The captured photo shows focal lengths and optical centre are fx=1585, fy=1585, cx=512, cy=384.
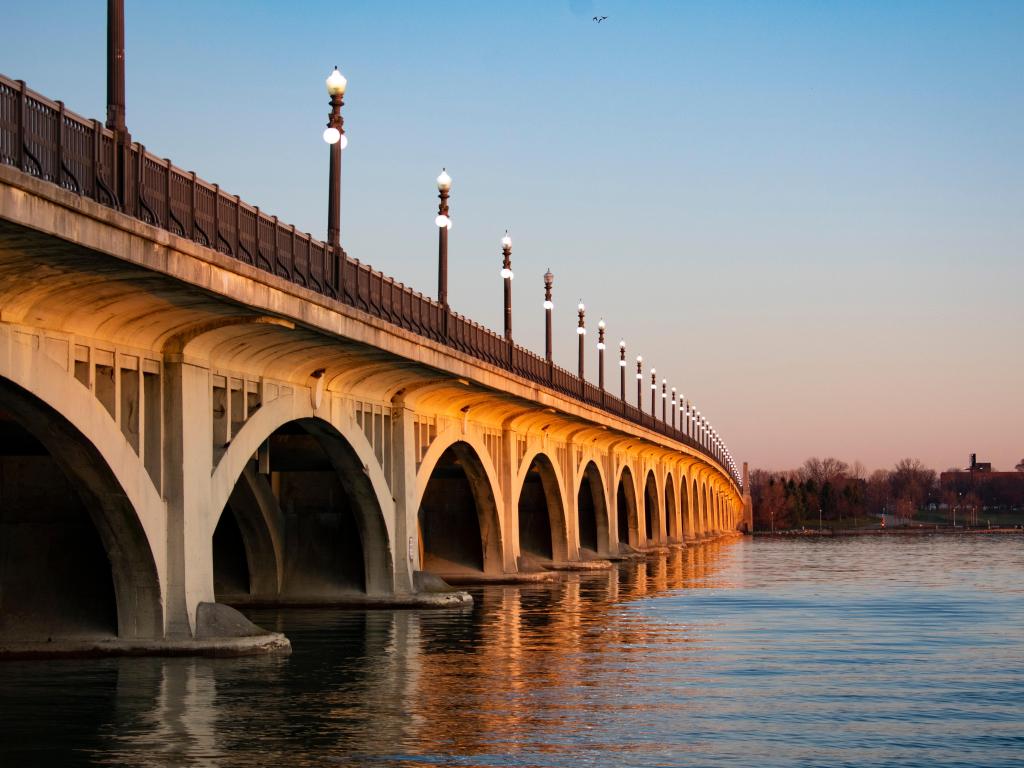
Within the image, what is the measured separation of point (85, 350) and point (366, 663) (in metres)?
7.96

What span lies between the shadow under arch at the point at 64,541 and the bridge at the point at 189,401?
0.04 metres

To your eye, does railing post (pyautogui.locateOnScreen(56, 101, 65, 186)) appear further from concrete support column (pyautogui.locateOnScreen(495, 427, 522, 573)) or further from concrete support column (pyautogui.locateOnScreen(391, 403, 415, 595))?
concrete support column (pyautogui.locateOnScreen(495, 427, 522, 573))

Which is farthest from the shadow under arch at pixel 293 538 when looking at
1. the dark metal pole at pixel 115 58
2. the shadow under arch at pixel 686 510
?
the shadow under arch at pixel 686 510

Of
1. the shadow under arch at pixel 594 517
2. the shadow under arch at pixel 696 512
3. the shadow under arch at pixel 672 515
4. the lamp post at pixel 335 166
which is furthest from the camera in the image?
the shadow under arch at pixel 696 512

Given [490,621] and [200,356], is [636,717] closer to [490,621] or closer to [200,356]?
[200,356]

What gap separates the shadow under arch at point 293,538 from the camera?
141 feet

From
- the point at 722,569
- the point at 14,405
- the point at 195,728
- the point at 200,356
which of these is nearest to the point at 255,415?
the point at 200,356

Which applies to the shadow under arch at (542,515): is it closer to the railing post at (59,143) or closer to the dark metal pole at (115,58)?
the dark metal pole at (115,58)

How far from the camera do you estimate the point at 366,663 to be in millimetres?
A: 28656

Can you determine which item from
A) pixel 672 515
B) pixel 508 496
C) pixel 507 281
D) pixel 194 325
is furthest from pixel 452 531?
pixel 672 515

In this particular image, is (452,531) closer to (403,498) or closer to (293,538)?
(293,538)

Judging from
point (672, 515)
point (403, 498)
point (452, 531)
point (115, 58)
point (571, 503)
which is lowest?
point (452, 531)

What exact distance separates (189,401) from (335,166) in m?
8.12

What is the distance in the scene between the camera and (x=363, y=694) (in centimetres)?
2430
